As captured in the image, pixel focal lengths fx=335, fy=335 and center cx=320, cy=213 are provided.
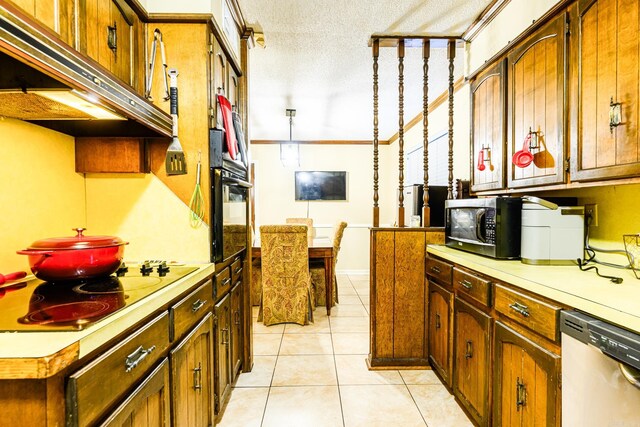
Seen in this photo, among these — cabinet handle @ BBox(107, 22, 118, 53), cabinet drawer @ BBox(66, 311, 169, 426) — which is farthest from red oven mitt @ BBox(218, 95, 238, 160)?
cabinet drawer @ BBox(66, 311, 169, 426)

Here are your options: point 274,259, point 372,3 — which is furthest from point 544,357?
point 274,259

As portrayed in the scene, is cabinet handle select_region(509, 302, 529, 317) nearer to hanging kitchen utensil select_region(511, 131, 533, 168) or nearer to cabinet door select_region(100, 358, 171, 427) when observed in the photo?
hanging kitchen utensil select_region(511, 131, 533, 168)

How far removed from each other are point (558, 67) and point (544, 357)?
133 cm

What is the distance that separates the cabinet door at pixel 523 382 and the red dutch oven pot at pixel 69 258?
163 cm

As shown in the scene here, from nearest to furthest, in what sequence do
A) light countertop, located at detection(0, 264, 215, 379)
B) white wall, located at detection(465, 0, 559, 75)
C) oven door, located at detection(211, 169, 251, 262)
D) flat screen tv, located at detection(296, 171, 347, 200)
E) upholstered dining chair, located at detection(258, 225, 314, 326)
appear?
light countertop, located at detection(0, 264, 215, 379)
oven door, located at detection(211, 169, 251, 262)
white wall, located at detection(465, 0, 559, 75)
upholstered dining chair, located at detection(258, 225, 314, 326)
flat screen tv, located at detection(296, 171, 347, 200)

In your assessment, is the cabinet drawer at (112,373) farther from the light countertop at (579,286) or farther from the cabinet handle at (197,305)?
the light countertop at (579,286)

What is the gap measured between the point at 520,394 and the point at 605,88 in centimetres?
128

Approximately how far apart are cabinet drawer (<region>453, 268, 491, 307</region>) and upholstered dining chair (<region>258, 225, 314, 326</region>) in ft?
5.45

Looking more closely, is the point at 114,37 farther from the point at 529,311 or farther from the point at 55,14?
the point at 529,311

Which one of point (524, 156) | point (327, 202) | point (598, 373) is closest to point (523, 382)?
point (598, 373)

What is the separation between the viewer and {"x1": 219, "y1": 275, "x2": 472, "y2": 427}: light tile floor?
1914mm

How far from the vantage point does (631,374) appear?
2.94ft

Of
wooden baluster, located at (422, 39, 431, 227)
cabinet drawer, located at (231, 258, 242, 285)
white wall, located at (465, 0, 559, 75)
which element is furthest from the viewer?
wooden baluster, located at (422, 39, 431, 227)

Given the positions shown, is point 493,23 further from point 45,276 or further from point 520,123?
point 45,276
